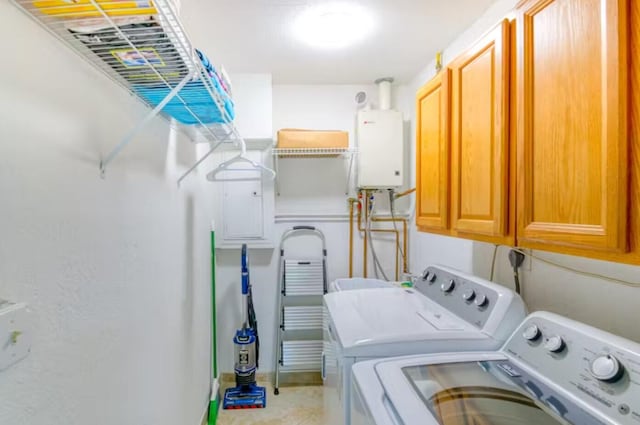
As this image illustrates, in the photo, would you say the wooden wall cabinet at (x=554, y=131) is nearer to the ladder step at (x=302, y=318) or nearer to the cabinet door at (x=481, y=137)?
the cabinet door at (x=481, y=137)

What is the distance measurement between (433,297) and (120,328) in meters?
1.43

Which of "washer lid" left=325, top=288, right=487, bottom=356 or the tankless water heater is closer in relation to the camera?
"washer lid" left=325, top=288, right=487, bottom=356

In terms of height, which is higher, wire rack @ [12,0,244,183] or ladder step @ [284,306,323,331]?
wire rack @ [12,0,244,183]

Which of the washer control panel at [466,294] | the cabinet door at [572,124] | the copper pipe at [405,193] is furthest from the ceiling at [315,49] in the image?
the washer control panel at [466,294]

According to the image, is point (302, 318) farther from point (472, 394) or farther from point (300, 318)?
point (472, 394)

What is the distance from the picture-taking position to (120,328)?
1104mm

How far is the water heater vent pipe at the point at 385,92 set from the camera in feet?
8.90

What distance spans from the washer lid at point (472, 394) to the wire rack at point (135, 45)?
3.59 ft

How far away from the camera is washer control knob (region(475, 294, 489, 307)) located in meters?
1.33

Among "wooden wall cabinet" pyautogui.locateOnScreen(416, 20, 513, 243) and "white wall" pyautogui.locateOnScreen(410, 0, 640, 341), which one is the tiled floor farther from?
"wooden wall cabinet" pyautogui.locateOnScreen(416, 20, 513, 243)

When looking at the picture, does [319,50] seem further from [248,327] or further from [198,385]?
[198,385]

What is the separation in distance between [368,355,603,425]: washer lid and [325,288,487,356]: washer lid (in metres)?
0.11

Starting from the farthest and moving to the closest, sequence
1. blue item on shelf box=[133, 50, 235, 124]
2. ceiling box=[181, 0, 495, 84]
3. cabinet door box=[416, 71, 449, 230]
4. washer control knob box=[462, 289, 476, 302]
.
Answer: ceiling box=[181, 0, 495, 84], cabinet door box=[416, 71, 449, 230], washer control knob box=[462, 289, 476, 302], blue item on shelf box=[133, 50, 235, 124]

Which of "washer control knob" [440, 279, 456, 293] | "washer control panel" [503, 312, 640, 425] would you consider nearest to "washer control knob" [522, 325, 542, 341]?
"washer control panel" [503, 312, 640, 425]
